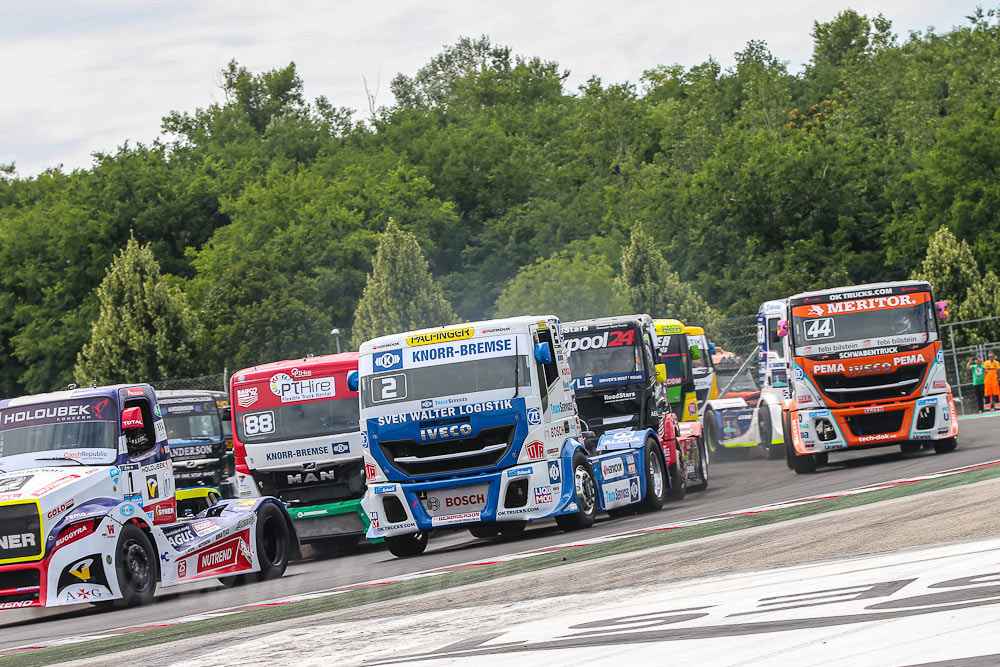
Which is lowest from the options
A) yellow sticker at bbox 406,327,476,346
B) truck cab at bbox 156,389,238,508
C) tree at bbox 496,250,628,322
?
truck cab at bbox 156,389,238,508

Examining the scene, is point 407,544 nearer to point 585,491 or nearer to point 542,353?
point 585,491

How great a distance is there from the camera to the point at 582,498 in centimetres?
1560

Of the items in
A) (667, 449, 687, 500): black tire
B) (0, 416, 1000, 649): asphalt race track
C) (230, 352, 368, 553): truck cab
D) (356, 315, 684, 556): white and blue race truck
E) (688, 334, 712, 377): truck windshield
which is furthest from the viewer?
(688, 334, 712, 377): truck windshield

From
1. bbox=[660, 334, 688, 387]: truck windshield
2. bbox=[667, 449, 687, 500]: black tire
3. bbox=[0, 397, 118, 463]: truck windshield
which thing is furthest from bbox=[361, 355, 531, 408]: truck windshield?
bbox=[660, 334, 688, 387]: truck windshield

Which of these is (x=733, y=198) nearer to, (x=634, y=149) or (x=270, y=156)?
(x=634, y=149)

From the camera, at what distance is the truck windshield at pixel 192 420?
23547 mm

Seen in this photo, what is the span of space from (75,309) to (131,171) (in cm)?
913

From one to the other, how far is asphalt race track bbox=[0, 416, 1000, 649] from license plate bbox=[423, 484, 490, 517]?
0.49 m

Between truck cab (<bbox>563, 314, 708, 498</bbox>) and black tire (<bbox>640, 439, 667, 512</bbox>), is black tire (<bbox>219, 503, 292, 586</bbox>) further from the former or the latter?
truck cab (<bbox>563, 314, 708, 498</bbox>)

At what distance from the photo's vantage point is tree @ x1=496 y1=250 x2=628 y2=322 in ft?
158

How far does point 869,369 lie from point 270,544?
388 inches

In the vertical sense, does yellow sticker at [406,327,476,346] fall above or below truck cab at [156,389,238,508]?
above

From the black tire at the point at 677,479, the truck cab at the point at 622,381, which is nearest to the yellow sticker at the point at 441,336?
the truck cab at the point at 622,381

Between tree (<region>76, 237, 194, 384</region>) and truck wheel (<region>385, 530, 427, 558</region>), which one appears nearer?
truck wheel (<region>385, 530, 427, 558</region>)
